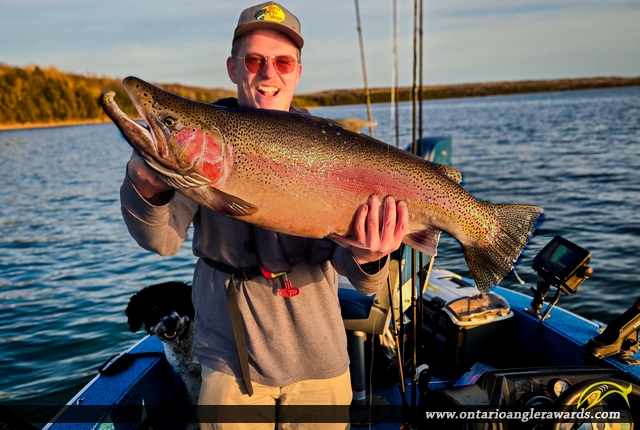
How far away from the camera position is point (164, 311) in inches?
182

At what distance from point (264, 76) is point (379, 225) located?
962 mm

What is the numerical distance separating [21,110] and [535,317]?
7841cm

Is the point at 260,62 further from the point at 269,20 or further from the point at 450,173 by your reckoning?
the point at 450,173

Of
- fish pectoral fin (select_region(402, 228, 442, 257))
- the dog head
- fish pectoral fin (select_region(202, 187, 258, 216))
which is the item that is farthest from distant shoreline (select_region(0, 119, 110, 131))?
fish pectoral fin (select_region(402, 228, 442, 257))

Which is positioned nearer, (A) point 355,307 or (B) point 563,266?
(A) point 355,307

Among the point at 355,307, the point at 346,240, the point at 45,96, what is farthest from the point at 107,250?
the point at 45,96

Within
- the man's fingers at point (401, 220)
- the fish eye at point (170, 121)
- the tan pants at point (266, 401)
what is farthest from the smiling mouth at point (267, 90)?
the tan pants at point (266, 401)

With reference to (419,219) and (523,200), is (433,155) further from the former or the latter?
(523,200)

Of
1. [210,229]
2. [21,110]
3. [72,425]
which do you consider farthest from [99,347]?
[21,110]

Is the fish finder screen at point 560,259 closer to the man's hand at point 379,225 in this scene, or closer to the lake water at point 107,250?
the lake water at point 107,250

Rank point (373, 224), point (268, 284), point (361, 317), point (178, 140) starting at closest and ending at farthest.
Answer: point (178, 140), point (373, 224), point (268, 284), point (361, 317)

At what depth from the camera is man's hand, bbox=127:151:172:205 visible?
202cm

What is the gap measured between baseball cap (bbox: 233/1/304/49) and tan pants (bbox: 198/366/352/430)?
1767 millimetres

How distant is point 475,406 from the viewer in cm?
256
